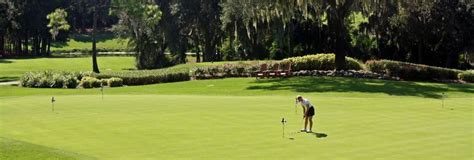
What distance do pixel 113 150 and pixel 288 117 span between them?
9.59 m

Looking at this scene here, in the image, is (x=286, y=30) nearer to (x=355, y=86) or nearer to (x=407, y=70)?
(x=407, y=70)

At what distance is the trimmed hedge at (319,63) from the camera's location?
50.8m

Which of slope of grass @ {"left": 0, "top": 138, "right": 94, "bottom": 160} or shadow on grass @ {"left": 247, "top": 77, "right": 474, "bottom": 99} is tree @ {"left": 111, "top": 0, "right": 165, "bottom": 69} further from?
slope of grass @ {"left": 0, "top": 138, "right": 94, "bottom": 160}

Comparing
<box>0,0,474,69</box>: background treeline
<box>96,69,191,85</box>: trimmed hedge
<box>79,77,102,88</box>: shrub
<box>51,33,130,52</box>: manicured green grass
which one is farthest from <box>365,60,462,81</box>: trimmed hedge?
<box>51,33,130,52</box>: manicured green grass

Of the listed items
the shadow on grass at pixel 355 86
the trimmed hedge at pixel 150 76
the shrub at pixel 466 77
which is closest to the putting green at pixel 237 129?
the shadow on grass at pixel 355 86

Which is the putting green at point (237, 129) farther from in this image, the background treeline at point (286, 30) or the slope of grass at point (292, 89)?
the background treeline at point (286, 30)

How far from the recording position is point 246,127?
2338 centimetres

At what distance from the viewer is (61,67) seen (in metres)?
82.0

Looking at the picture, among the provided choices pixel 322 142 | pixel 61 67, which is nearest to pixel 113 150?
pixel 322 142

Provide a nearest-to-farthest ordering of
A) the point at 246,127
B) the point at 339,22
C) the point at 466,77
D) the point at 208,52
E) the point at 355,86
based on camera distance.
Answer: the point at 246,127 < the point at 355,86 < the point at 339,22 < the point at 466,77 < the point at 208,52

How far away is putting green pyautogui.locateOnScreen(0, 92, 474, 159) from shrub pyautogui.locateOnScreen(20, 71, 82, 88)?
15343 mm

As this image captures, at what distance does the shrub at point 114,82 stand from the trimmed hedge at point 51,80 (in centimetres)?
243

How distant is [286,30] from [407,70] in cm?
1962

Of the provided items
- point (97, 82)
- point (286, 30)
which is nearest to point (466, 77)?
point (286, 30)
